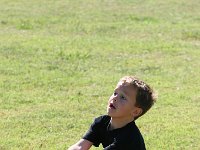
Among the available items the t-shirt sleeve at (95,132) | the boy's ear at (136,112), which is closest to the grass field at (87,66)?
the t-shirt sleeve at (95,132)

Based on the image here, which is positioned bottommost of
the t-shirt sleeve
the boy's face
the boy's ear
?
the t-shirt sleeve

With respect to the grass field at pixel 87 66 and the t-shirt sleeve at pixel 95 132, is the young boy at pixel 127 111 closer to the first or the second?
the t-shirt sleeve at pixel 95 132

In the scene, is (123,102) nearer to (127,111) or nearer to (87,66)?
(127,111)

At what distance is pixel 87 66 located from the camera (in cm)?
965

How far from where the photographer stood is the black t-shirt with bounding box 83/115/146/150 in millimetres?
4332

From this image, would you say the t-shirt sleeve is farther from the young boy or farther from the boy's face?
the boy's face

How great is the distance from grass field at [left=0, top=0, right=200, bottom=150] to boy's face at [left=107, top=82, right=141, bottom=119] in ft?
6.29

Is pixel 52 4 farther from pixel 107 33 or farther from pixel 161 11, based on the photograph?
pixel 107 33

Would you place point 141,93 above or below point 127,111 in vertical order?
above

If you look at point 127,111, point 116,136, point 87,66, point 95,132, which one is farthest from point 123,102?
point 87,66

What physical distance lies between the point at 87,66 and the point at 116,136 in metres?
5.30

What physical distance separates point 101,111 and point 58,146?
1329mm

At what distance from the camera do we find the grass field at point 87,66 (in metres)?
6.77

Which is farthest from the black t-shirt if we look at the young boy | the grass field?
the grass field
